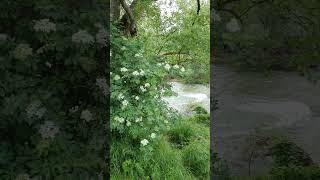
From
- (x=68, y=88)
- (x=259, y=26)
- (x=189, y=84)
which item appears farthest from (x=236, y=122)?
(x=68, y=88)

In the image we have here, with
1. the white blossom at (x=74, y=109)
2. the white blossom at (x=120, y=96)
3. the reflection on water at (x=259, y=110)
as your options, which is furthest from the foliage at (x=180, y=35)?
the white blossom at (x=74, y=109)

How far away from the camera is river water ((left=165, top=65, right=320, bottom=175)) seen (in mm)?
3885

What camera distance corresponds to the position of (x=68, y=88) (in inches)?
93.0

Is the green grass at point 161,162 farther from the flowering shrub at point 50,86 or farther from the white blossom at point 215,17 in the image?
the white blossom at point 215,17

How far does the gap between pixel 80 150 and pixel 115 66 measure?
0.93m

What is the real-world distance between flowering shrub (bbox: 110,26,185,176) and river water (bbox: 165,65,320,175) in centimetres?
69

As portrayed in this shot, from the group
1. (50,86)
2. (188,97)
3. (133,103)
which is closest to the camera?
(50,86)

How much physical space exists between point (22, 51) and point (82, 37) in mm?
248

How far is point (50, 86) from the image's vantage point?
2229 millimetres

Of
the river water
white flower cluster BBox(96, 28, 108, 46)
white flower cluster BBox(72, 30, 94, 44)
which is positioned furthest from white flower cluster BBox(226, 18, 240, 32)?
the river water

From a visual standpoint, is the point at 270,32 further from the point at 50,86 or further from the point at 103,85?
the point at 50,86

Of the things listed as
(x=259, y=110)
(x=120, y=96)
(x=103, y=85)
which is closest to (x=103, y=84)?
(x=103, y=85)

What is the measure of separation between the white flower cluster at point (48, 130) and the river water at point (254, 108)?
161cm

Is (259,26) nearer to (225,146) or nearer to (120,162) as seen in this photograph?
(120,162)
